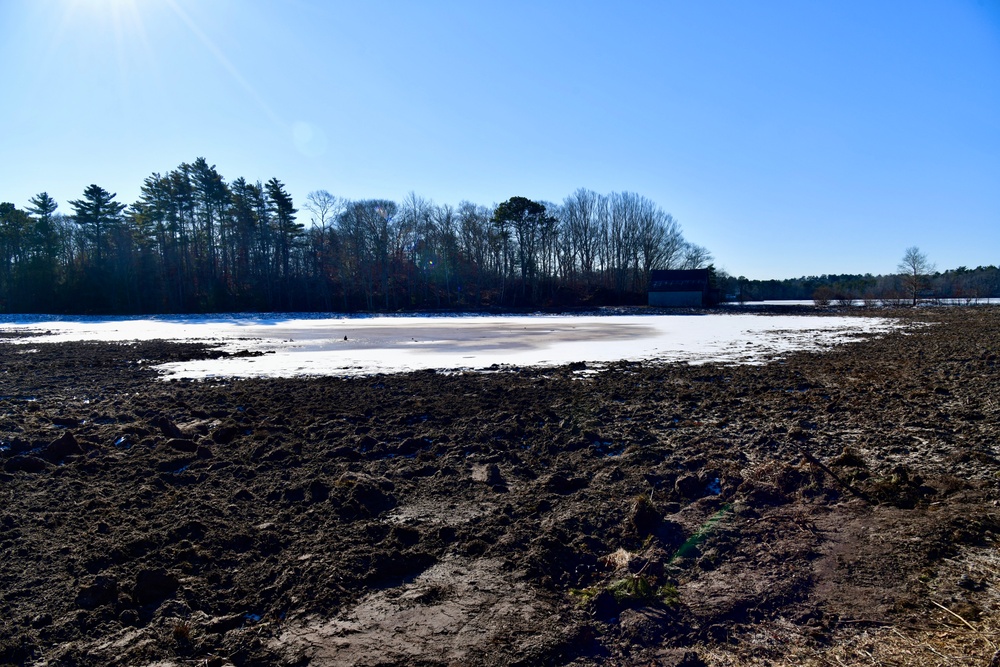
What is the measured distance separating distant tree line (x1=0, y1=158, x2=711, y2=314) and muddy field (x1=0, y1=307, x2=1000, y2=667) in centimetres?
5211

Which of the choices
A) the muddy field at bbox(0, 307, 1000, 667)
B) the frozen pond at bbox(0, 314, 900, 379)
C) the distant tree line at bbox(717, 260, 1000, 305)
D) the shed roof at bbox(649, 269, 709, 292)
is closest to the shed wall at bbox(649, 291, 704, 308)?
the shed roof at bbox(649, 269, 709, 292)

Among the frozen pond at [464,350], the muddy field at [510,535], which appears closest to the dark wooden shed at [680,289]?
the frozen pond at [464,350]

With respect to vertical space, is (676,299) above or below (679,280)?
below

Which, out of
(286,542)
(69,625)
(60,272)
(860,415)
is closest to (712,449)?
(860,415)

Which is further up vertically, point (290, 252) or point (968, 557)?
point (290, 252)

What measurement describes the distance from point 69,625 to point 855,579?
189 inches

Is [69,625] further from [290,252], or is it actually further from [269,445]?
[290,252]

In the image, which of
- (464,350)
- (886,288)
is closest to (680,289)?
(886,288)

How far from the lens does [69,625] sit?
332cm

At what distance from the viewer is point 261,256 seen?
205ft

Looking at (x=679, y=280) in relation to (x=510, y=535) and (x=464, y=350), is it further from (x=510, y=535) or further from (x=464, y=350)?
(x=510, y=535)

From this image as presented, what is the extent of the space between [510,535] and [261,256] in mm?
64672

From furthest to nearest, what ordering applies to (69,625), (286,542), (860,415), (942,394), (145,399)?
(145,399)
(942,394)
(860,415)
(286,542)
(69,625)

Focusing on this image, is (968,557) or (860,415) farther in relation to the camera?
(860,415)
